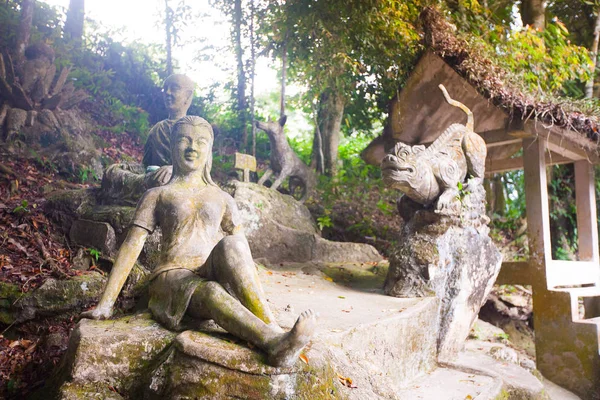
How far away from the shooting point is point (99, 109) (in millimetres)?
10125

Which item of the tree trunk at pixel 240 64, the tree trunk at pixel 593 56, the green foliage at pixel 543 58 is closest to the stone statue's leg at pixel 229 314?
the green foliage at pixel 543 58

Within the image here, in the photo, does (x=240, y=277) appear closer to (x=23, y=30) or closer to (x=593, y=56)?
(x=23, y=30)

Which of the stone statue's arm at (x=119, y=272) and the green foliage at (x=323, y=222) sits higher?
the green foliage at (x=323, y=222)

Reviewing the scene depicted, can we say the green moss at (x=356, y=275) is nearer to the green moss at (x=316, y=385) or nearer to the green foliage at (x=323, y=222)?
the green foliage at (x=323, y=222)

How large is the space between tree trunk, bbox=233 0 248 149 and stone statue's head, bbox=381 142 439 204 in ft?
17.0

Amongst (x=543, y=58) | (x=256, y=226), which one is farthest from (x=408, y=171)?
(x=543, y=58)

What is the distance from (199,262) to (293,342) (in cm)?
106

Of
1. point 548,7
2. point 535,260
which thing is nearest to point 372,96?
point 535,260

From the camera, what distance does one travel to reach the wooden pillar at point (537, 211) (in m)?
6.27

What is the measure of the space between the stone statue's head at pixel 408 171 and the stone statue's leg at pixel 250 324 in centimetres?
250

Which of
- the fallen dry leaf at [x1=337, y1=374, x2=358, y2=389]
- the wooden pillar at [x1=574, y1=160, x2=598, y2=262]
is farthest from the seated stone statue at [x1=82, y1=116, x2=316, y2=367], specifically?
the wooden pillar at [x1=574, y1=160, x2=598, y2=262]

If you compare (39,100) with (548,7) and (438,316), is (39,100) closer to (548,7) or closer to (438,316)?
(438,316)

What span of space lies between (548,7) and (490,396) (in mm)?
9359

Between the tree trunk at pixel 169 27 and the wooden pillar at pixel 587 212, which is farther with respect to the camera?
the tree trunk at pixel 169 27
